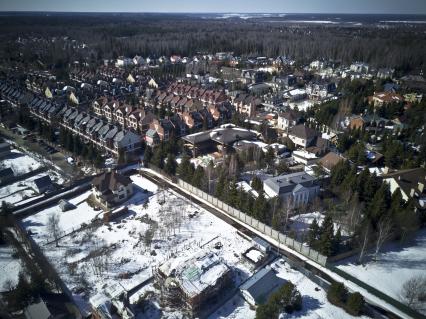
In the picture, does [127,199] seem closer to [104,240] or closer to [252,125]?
[104,240]

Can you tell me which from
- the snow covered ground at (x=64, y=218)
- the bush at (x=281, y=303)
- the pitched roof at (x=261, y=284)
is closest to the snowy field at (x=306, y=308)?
Result: the bush at (x=281, y=303)

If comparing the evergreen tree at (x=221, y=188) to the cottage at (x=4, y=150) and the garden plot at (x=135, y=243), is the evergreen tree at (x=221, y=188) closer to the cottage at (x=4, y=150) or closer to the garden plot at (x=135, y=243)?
the garden plot at (x=135, y=243)

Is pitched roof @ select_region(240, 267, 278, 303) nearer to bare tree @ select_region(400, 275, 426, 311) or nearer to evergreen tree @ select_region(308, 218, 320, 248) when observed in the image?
evergreen tree @ select_region(308, 218, 320, 248)

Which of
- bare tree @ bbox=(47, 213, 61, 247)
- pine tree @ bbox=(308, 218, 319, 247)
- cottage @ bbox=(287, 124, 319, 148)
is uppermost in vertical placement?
cottage @ bbox=(287, 124, 319, 148)

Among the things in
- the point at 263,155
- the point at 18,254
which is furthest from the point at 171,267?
the point at 263,155

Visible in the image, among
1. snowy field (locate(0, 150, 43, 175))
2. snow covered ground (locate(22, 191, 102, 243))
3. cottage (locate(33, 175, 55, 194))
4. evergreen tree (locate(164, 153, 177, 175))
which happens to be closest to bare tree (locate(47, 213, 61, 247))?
snow covered ground (locate(22, 191, 102, 243))

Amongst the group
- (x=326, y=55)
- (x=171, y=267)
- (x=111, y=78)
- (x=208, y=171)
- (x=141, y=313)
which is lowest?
(x=141, y=313)
